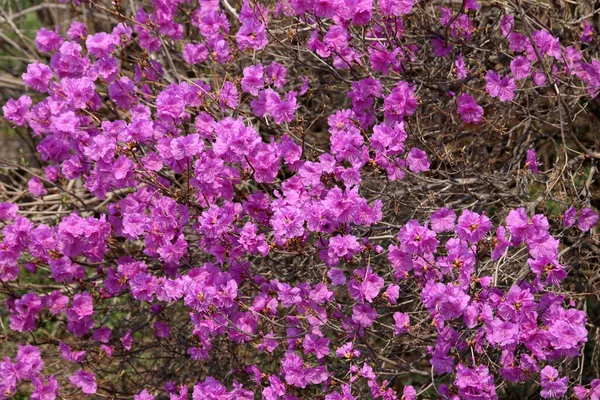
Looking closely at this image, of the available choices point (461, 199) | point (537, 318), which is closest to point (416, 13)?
point (461, 199)

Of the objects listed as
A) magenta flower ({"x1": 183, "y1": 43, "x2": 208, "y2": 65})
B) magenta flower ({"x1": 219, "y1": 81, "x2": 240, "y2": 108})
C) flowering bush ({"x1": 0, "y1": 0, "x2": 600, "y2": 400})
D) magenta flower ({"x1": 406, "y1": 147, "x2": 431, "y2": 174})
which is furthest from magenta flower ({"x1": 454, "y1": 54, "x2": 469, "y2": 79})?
magenta flower ({"x1": 183, "y1": 43, "x2": 208, "y2": 65})

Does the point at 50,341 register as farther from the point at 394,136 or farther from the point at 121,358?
the point at 394,136

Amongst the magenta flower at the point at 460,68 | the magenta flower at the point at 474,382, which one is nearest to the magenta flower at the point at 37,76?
the magenta flower at the point at 460,68

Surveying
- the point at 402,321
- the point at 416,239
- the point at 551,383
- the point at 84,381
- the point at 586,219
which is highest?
the point at 416,239

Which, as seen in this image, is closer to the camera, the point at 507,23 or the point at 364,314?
the point at 364,314

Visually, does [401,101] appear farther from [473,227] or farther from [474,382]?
[474,382]

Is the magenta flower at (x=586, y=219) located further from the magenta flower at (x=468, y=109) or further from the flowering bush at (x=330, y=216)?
the magenta flower at (x=468, y=109)

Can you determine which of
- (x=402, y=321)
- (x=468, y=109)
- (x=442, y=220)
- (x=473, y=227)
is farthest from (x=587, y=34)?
A: (x=402, y=321)

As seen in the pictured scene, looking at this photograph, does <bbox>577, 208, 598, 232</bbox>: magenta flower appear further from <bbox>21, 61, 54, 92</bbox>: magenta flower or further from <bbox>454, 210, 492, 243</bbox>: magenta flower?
<bbox>21, 61, 54, 92</bbox>: magenta flower
